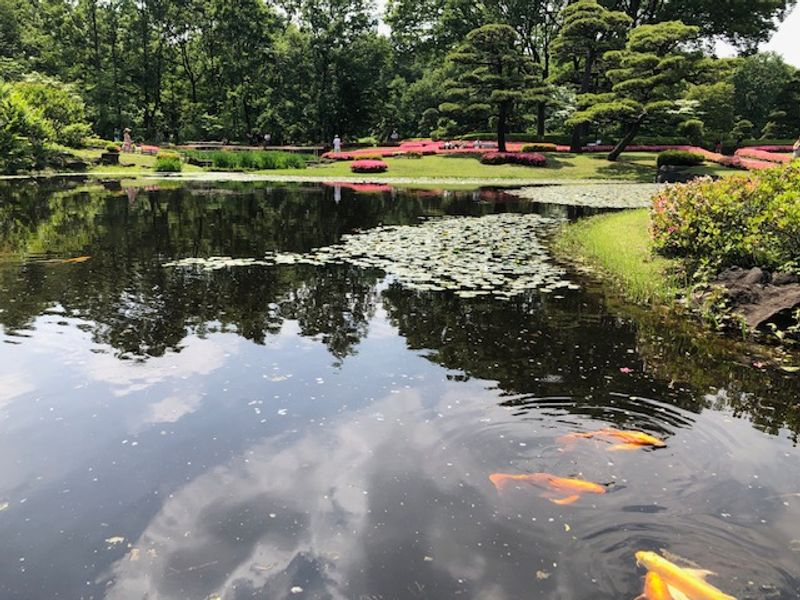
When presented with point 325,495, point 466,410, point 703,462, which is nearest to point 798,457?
point 703,462

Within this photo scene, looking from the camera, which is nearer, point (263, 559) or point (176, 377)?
point (263, 559)

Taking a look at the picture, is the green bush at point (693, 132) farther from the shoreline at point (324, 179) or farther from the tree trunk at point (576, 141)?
the shoreline at point (324, 179)

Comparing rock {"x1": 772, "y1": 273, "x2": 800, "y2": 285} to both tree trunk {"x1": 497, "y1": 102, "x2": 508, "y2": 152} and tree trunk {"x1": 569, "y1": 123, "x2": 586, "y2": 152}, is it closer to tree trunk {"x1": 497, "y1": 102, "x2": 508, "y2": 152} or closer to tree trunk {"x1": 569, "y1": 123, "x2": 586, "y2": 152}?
tree trunk {"x1": 497, "y1": 102, "x2": 508, "y2": 152}

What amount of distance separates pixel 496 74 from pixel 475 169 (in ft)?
23.1

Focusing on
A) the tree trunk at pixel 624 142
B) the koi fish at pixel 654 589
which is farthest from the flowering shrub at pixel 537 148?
the koi fish at pixel 654 589

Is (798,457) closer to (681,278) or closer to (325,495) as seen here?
(325,495)

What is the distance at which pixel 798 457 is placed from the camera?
4.27 m

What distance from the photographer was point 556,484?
379 cm

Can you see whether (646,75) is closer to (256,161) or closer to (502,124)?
(502,124)

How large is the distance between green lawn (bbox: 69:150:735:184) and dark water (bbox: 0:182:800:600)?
23.4 meters

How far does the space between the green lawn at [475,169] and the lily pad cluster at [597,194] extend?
388cm

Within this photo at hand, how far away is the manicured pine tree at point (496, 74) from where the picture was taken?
3322cm

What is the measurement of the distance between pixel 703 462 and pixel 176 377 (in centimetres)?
447

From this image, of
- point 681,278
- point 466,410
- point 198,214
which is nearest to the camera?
point 466,410
